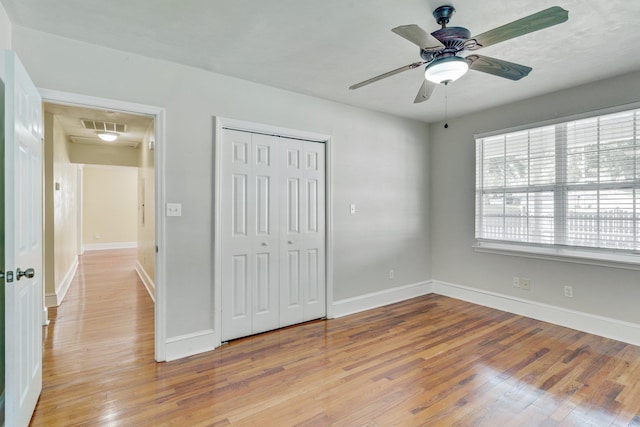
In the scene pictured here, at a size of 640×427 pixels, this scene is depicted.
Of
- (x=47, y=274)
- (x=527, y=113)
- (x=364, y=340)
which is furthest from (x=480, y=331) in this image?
(x=47, y=274)

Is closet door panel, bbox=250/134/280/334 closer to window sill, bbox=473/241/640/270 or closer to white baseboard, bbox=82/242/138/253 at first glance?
window sill, bbox=473/241/640/270

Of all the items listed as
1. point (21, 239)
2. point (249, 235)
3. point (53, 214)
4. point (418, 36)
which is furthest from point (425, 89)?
point (53, 214)

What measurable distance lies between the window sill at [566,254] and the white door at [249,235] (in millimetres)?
2804

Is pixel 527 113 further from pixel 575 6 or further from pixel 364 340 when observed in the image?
pixel 364 340

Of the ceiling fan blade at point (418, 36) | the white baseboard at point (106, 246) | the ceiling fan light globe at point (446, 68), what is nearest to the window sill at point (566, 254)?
the ceiling fan light globe at point (446, 68)

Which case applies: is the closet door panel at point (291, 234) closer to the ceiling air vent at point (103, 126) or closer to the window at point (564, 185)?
the window at point (564, 185)

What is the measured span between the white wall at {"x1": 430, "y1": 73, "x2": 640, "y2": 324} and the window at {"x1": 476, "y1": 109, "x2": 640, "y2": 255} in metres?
0.16

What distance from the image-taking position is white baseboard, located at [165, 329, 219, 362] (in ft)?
9.10

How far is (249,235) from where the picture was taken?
328cm

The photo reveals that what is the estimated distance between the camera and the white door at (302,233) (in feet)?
11.5

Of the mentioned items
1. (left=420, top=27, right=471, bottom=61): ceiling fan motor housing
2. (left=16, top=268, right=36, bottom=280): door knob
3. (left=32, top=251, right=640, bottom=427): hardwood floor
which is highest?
(left=420, top=27, right=471, bottom=61): ceiling fan motor housing

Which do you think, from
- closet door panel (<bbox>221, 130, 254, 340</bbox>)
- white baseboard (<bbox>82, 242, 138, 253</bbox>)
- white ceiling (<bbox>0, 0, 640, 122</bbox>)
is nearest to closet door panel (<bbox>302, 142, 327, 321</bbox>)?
closet door panel (<bbox>221, 130, 254, 340</bbox>)

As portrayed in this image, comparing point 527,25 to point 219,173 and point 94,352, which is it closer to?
point 219,173

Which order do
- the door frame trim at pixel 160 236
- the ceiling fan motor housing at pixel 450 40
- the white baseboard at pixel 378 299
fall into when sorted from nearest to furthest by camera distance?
the ceiling fan motor housing at pixel 450 40 < the door frame trim at pixel 160 236 < the white baseboard at pixel 378 299
